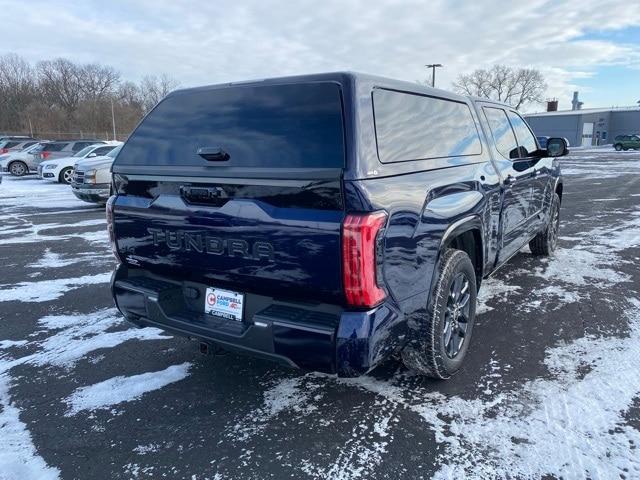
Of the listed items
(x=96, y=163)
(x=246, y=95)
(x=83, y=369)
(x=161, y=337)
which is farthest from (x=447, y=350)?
(x=96, y=163)

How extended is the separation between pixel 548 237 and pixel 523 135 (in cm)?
167

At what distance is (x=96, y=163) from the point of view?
11328 millimetres

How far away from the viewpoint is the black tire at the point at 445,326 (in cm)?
284

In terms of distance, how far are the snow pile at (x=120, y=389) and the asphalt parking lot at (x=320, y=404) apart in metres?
0.01

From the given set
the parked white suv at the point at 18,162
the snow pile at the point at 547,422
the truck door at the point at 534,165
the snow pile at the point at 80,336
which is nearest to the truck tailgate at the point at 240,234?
the snow pile at the point at 547,422

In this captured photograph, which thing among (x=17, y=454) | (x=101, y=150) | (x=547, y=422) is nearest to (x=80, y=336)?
(x=17, y=454)

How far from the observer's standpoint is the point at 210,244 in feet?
8.63

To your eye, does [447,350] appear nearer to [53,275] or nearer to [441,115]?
[441,115]

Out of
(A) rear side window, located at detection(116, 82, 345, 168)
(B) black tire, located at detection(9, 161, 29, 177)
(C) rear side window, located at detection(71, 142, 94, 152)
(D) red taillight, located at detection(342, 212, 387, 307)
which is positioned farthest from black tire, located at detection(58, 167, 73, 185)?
(D) red taillight, located at detection(342, 212, 387, 307)

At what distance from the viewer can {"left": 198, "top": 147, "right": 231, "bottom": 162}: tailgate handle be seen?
2641mm

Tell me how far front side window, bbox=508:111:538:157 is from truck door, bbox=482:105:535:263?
0.15 metres

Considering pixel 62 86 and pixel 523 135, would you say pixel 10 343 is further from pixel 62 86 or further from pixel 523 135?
pixel 62 86

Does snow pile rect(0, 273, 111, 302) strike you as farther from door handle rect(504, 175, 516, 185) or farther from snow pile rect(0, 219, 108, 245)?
door handle rect(504, 175, 516, 185)

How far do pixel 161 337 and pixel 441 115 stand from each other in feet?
9.34
